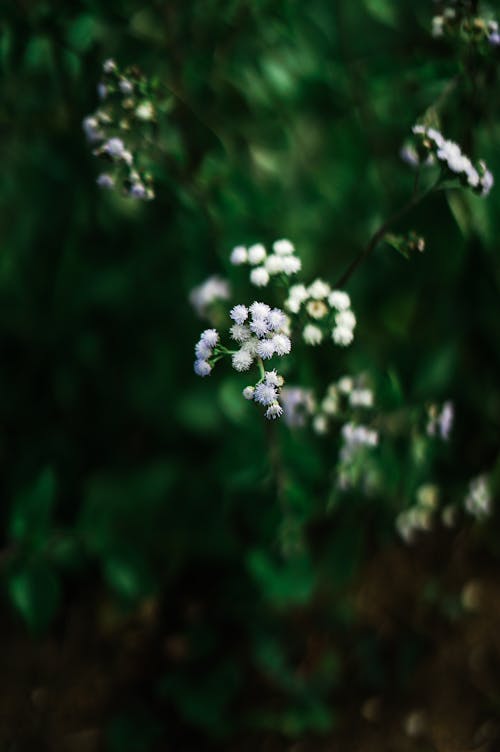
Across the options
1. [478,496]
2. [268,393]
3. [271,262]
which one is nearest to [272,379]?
[268,393]

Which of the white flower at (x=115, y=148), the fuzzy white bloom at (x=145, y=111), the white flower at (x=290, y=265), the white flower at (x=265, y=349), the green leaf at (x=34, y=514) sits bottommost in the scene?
the green leaf at (x=34, y=514)

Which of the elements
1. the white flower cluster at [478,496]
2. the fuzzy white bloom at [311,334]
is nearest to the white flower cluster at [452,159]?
the fuzzy white bloom at [311,334]

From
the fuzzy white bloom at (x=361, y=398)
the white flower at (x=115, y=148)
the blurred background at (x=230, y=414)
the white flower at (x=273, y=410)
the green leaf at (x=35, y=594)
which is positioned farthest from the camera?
the blurred background at (x=230, y=414)

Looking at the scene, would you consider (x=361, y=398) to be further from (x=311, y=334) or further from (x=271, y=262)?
(x=271, y=262)

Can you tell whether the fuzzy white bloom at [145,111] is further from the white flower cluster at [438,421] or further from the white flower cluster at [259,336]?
the white flower cluster at [438,421]

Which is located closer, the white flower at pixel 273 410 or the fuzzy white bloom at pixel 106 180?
the white flower at pixel 273 410

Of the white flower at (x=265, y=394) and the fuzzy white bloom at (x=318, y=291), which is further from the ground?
the fuzzy white bloom at (x=318, y=291)

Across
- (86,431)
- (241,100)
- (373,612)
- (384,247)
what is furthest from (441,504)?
(241,100)
